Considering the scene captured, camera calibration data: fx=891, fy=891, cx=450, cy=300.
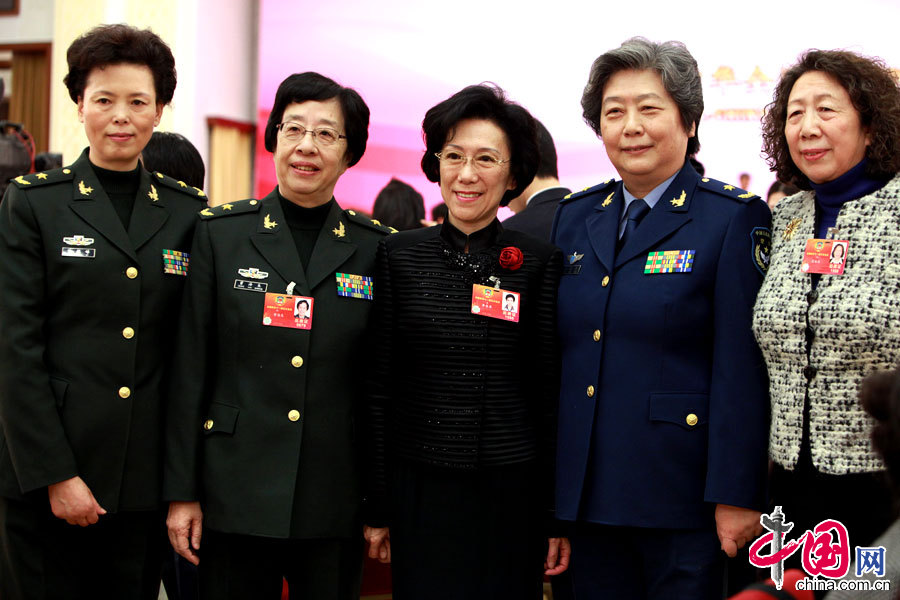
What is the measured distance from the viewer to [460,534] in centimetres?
217

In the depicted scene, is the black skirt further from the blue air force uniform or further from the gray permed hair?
the gray permed hair

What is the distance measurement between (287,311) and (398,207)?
2322 mm

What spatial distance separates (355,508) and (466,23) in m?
7.82

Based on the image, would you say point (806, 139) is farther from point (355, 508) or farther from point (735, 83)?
point (735, 83)

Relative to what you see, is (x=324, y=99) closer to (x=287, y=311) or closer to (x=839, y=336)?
(x=287, y=311)

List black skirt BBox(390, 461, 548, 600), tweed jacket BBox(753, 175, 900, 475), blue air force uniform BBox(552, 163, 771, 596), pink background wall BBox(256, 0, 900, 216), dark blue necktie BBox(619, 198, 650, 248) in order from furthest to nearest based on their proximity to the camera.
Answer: pink background wall BBox(256, 0, 900, 216) → dark blue necktie BBox(619, 198, 650, 248) → black skirt BBox(390, 461, 548, 600) → blue air force uniform BBox(552, 163, 771, 596) → tweed jacket BBox(753, 175, 900, 475)

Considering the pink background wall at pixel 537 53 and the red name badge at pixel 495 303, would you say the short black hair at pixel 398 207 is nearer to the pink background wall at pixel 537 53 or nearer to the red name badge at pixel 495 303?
the red name badge at pixel 495 303

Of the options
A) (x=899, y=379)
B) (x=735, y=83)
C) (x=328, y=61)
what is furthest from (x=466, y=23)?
(x=899, y=379)

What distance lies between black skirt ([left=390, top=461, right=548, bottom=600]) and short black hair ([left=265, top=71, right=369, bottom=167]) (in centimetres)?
89

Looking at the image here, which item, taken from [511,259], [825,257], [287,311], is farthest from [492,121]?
[825,257]

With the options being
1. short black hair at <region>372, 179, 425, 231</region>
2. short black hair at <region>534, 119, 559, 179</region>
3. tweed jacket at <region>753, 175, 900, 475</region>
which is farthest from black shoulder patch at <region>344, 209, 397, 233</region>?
short black hair at <region>372, 179, 425, 231</region>

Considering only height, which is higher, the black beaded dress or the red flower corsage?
the red flower corsage

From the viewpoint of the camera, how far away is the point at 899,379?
4.38 ft

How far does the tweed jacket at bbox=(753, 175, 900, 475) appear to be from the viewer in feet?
6.28
